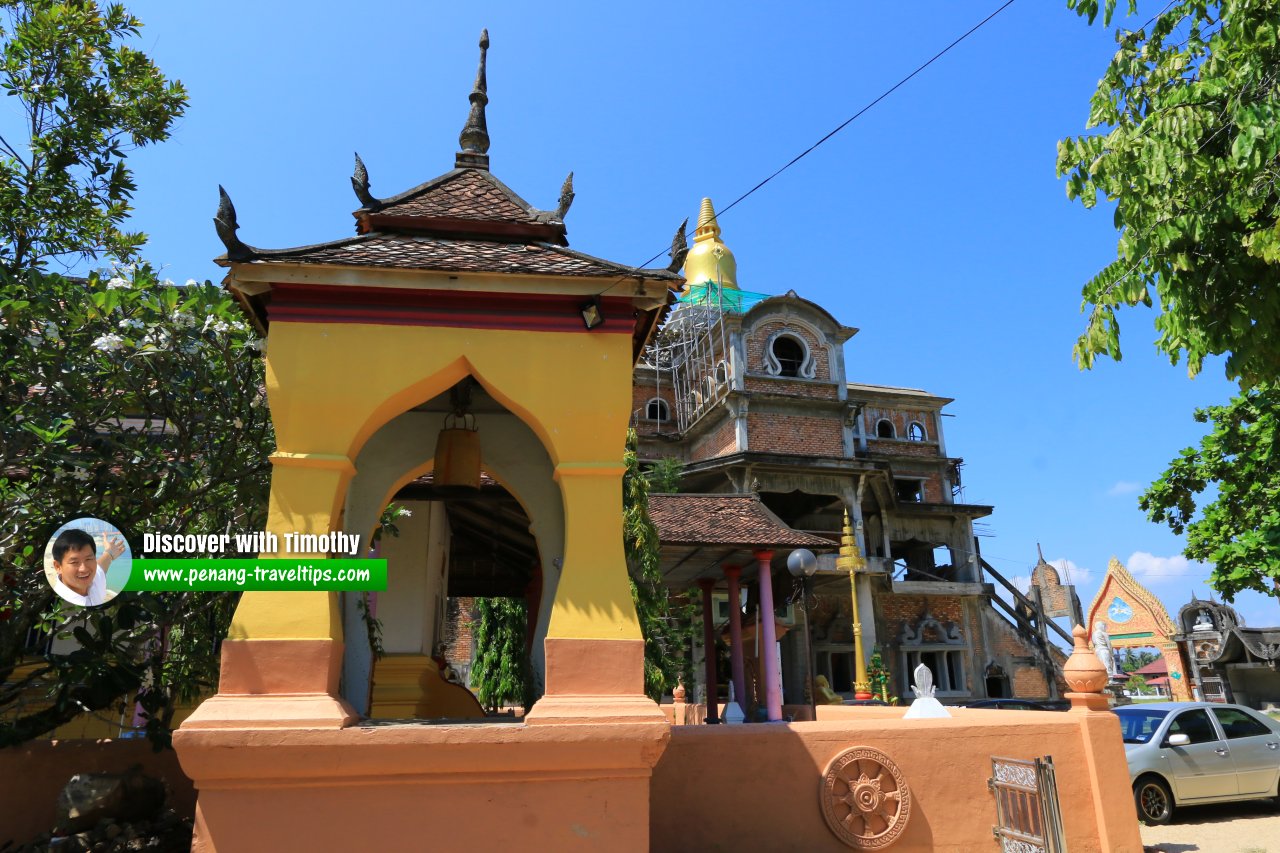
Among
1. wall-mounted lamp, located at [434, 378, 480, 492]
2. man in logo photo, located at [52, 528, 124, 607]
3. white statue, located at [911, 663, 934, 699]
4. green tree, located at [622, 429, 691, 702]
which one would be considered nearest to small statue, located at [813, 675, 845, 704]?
green tree, located at [622, 429, 691, 702]

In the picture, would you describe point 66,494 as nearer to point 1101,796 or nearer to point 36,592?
point 36,592

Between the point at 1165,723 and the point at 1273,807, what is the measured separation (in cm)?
203

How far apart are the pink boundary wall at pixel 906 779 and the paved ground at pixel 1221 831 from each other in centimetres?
187

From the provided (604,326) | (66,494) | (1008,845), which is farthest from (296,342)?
(1008,845)

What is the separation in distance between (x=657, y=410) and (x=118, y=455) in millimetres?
21881

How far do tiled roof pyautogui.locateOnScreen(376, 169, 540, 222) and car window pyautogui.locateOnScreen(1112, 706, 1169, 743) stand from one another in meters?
9.19

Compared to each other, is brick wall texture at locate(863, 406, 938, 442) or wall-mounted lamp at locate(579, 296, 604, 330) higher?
brick wall texture at locate(863, 406, 938, 442)

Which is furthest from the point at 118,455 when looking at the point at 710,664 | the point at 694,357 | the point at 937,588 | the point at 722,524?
the point at 937,588

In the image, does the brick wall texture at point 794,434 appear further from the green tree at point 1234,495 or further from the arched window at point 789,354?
the green tree at point 1234,495

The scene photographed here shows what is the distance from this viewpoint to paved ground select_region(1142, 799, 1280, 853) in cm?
786

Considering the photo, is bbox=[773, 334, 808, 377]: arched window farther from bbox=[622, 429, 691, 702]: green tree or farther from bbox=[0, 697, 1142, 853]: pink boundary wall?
bbox=[0, 697, 1142, 853]: pink boundary wall

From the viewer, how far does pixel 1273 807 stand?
1021 cm

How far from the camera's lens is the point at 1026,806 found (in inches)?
230

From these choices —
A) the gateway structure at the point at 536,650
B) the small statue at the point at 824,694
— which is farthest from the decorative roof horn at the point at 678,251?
the small statue at the point at 824,694
